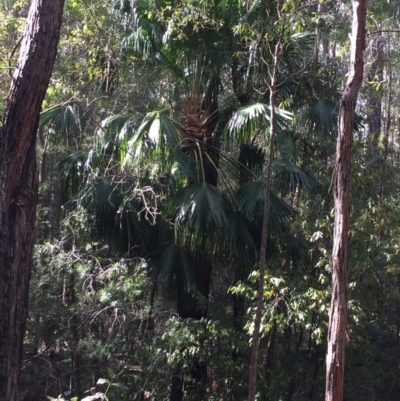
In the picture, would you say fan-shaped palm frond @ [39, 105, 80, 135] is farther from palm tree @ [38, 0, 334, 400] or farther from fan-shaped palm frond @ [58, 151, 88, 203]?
fan-shaped palm frond @ [58, 151, 88, 203]

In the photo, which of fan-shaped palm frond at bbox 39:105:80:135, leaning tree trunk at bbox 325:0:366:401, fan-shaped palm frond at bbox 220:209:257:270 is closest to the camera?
leaning tree trunk at bbox 325:0:366:401

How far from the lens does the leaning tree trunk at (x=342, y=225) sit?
16.7 ft

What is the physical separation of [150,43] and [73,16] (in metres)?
3.28

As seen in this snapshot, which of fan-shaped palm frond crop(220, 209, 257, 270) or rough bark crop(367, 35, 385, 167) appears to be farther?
fan-shaped palm frond crop(220, 209, 257, 270)

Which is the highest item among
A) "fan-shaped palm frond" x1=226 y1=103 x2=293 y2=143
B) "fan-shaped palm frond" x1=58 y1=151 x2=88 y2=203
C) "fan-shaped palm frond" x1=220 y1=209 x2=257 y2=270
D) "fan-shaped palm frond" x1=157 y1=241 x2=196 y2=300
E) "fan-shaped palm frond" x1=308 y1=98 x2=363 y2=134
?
"fan-shaped palm frond" x1=308 y1=98 x2=363 y2=134

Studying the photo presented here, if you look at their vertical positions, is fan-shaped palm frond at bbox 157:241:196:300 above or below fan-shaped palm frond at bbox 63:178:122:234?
below

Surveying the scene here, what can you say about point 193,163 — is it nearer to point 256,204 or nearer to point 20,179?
point 256,204

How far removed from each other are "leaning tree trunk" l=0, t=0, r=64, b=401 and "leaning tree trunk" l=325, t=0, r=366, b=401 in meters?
2.93

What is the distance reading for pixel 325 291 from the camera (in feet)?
24.2

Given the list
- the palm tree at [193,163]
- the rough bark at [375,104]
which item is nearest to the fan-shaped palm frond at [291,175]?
the palm tree at [193,163]

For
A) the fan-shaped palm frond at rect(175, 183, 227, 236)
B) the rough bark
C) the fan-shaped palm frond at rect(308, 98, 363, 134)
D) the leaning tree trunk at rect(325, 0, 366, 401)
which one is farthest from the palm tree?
the leaning tree trunk at rect(325, 0, 366, 401)

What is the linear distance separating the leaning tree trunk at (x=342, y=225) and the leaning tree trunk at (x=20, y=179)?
9.61 feet

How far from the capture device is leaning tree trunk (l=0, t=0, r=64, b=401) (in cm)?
537

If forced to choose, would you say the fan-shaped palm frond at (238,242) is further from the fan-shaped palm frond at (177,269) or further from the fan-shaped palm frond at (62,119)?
the fan-shaped palm frond at (62,119)
